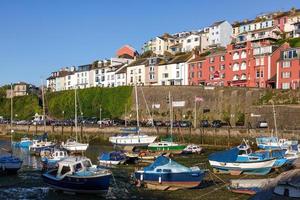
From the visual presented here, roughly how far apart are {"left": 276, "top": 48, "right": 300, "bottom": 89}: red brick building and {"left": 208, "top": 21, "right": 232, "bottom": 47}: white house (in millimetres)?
32458

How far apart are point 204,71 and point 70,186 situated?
56.8 m

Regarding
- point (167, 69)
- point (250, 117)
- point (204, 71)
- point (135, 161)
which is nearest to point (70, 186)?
point (135, 161)

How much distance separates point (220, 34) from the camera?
3871 inches

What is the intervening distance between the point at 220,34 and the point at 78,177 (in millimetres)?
79373

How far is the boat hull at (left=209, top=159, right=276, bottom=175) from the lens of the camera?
2833 centimetres

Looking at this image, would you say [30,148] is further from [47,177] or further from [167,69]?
[167,69]

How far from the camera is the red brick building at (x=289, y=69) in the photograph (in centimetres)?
6366

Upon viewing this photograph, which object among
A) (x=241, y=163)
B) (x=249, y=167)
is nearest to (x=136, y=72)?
(x=241, y=163)

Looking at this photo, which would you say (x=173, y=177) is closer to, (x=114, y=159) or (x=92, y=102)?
(x=114, y=159)

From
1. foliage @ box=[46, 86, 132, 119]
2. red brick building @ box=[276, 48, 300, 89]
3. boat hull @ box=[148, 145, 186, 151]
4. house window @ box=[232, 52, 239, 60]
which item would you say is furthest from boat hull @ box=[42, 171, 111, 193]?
house window @ box=[232, 52, 239, 60]

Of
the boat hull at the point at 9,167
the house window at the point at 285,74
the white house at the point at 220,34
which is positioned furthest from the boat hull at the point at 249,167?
the white house at the point at 220,34

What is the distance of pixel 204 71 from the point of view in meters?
78.1

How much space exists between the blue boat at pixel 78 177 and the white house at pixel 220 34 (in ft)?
252

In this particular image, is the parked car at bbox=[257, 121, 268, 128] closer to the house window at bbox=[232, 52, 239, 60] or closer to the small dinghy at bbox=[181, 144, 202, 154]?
the small dinghy at bbox=[181, 144, 202, 154]
